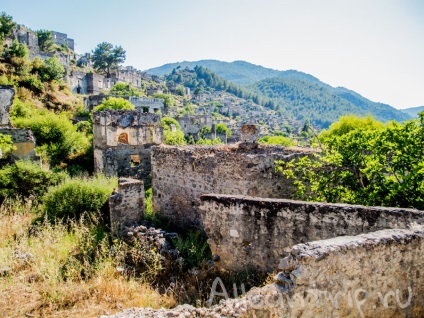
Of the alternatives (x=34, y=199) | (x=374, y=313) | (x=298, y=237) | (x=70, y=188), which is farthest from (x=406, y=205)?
(x=34, y=199)

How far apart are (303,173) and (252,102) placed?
178 metres

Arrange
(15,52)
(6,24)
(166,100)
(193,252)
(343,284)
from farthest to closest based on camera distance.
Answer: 1. (166,100)
2. (6,24)
3. (15,52)
4. (193,252)
5. (343,284)

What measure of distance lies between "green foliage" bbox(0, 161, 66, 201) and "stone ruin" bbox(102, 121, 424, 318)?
9543mm

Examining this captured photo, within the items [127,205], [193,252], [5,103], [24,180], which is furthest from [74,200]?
[5,103]

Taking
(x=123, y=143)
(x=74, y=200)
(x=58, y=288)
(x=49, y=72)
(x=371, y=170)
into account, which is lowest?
(x=58, y=288)

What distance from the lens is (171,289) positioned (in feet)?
21.0

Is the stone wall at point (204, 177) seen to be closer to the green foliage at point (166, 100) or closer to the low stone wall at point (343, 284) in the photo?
the low stone wall at point (343, 284)

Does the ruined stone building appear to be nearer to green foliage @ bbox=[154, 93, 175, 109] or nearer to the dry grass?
the dry grass

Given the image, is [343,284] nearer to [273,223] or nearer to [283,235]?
[283,235]

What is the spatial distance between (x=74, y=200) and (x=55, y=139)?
12582 millimetres

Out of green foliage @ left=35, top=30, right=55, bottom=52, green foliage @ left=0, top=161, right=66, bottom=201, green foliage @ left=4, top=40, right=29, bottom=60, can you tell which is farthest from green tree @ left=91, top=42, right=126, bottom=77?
green foliage @ left=0, top=161, right=66, bottom=201

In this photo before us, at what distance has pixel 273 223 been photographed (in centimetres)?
571

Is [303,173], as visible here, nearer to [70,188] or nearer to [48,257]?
[48,257]

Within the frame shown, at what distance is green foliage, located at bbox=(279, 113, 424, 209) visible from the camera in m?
7.11
